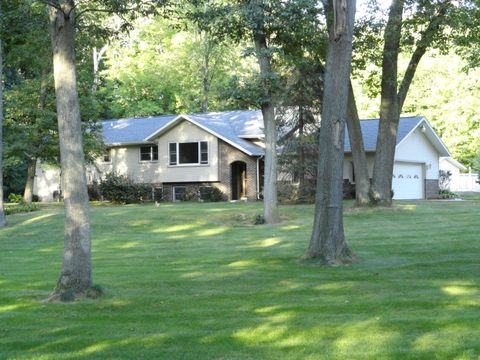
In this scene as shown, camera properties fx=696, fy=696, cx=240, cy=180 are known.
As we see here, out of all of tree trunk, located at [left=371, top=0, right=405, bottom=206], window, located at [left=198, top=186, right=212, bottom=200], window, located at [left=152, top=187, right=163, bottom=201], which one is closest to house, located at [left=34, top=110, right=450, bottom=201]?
window, located at [left=152, top=187, right=163, bottom=201]

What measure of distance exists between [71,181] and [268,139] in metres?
13.9

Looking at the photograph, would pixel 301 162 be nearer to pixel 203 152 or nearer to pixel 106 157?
pixel 203 152

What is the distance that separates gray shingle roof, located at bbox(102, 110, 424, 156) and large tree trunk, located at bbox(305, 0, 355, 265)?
811 inches

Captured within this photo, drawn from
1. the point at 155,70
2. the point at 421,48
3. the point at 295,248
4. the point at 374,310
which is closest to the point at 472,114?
the point at 155,70

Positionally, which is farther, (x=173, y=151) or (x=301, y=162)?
(x=173, y=151)

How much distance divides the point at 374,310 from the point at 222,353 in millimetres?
2809

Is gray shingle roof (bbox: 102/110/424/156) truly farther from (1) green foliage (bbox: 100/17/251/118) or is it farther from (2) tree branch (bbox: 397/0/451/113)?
(1) green foliage (bbox: 100/17/251/118)

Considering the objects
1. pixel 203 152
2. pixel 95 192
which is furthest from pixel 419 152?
pixel 95 192

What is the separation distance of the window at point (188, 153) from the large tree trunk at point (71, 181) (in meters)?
27.9

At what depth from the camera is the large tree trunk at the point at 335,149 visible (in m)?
14.0

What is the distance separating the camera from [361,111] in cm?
5791

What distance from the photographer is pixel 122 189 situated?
37.5 meters

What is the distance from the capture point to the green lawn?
736 cm

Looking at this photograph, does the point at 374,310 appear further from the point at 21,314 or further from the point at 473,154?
the point at 473,154
